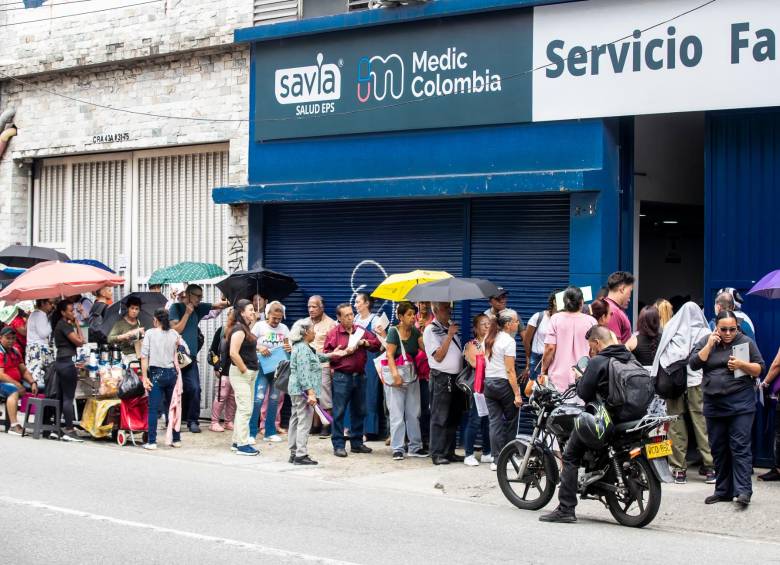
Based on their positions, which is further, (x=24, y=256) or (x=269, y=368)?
(x=24, y=256)

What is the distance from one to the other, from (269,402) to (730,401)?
268 inches

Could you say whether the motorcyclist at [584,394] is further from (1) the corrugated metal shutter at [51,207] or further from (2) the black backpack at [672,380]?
(1) the corrugated metal shutter at [51,207]

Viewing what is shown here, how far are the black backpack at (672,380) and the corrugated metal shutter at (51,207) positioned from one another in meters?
12.4

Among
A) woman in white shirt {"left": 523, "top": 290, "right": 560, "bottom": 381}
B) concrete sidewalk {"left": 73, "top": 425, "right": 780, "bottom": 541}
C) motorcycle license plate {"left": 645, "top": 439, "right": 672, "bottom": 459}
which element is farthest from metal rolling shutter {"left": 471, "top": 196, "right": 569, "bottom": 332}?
motorcycle license plate {"left": 645, "top": 439, "right": 672, "bottom": 459}

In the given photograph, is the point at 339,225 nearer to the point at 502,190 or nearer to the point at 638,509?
the point at 502,190

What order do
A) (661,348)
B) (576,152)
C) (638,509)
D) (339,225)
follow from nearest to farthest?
(638,509)
(661,348)
(576,152)
(339,225)

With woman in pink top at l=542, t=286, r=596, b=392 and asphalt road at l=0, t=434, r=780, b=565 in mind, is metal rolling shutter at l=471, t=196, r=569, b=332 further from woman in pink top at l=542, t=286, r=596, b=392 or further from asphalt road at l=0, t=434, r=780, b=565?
asphalt road at l=0, t=434, r=780, b=565

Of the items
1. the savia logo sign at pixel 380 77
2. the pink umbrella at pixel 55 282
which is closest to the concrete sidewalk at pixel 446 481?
the pink umbrella at pixel 55 282

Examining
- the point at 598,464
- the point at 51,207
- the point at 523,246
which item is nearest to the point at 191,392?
the point at 523,246

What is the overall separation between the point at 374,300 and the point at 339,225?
1.31 meters

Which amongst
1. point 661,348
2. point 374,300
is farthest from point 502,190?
point 661,348

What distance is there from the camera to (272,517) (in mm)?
10406

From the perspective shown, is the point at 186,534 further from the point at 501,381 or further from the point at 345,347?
the point at 345,347

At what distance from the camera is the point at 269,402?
16047 mm
